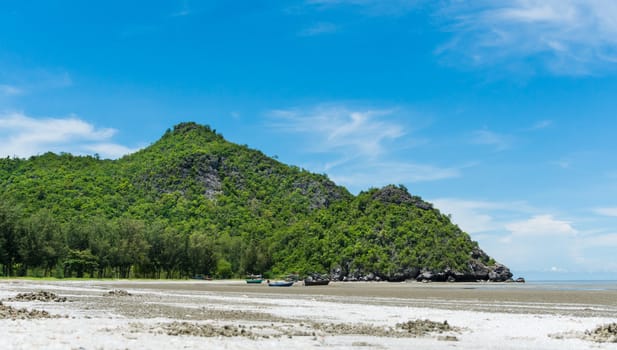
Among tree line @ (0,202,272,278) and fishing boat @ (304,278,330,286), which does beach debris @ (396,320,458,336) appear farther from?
tree line @ (0,202,272,278)

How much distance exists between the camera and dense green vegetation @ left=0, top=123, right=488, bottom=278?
105625 millimetres

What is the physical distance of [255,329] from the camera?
791 inches

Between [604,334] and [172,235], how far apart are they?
12000 centimetres

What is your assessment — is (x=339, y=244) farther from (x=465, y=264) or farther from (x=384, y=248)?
(x=465, y=264)

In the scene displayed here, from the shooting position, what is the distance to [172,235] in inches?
5187

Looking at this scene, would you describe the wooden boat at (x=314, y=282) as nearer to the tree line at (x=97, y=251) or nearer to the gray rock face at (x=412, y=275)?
the tree line at (x=97, y=251)

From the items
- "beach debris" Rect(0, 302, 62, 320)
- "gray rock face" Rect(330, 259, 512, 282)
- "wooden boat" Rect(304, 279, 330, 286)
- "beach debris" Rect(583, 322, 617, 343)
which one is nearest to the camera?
"beach debris" Rect(583, 322, 617, 343)

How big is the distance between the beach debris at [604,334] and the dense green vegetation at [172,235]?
94.5 meters

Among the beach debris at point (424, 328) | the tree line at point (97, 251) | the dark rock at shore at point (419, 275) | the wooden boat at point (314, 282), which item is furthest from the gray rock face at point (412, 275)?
the beach debris at point (424, 328)

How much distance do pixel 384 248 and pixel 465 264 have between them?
78.5 feet

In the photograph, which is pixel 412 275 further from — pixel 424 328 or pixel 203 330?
pixel 203 330

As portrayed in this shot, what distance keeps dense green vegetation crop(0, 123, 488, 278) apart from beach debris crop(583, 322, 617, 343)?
94536 millimetres

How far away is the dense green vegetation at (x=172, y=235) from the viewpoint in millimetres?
105625

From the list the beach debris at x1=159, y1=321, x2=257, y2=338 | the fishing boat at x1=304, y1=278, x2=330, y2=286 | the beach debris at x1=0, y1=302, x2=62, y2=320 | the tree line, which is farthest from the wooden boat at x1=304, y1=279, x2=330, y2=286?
the beach debris at x1=159, y1=321, x2=257, y2=338
